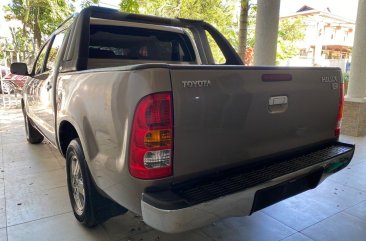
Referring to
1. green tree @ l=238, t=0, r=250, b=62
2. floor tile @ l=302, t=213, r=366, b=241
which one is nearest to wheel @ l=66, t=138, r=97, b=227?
floor tile @ l=302, t=213, r=366, b=241

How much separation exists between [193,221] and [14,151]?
432 centimetres

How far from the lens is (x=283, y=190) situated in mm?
2035

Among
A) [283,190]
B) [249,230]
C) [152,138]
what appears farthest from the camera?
[249,230]

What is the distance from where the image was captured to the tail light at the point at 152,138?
1578mm

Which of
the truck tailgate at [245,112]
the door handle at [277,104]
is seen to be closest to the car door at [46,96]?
the truck tailgate at [245,112]

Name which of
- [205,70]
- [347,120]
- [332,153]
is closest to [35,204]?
[205,70]

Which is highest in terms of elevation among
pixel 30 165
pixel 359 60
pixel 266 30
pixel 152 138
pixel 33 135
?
pixel 266 30

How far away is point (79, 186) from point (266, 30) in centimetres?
336

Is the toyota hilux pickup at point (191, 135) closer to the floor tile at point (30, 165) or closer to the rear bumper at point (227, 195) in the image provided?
the rear bumper at point (227, 195)

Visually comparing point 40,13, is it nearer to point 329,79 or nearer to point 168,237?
point 168,237

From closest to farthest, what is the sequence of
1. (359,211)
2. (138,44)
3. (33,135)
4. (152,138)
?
(152,138)
(359,211)
(138,44)
(33,135)

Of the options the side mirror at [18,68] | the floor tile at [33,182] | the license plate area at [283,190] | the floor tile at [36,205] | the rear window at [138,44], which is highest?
the rear window at [138,44]

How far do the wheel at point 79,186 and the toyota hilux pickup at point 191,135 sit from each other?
0.04ft

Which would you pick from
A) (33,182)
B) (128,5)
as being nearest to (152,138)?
(33,182)
